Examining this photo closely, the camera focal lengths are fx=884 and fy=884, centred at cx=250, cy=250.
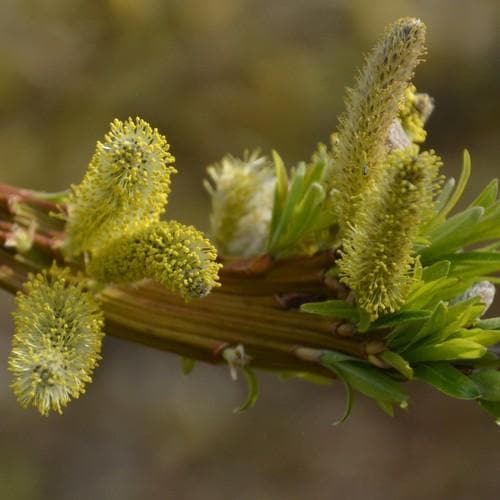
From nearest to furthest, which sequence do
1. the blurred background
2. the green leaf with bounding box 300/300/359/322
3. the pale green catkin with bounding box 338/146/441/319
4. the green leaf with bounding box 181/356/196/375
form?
the pale green catkin with bounding box 338/146/441/319
the green leaf with bounding box 300/300/359/322
the green leaf with bounding box 181/356/196/375
the blurred background

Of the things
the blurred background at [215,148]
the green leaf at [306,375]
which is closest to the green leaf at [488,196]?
the green leaf at [306,375]

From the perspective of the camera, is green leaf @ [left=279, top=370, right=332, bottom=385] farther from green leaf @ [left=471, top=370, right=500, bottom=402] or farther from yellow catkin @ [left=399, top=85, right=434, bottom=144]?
yellow catkin @ [left=399, top=85, right=434, bottom=144]

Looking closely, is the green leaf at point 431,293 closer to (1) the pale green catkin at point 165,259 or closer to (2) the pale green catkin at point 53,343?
Answer: (1) the pale green catkin at point 165,259

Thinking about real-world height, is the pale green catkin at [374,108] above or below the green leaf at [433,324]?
above

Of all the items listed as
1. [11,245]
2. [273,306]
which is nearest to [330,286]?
[273,306]

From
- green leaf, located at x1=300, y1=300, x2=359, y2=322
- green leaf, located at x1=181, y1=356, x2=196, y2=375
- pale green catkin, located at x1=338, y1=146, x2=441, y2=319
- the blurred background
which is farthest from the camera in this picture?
the blurred background

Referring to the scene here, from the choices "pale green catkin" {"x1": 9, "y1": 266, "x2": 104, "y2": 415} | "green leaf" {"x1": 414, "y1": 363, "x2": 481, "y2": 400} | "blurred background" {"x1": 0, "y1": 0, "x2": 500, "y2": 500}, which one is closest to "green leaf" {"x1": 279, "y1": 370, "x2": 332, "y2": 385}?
"green leaf" {"x1": 414, "y1": 363, "x2": 481, "y2": 400}

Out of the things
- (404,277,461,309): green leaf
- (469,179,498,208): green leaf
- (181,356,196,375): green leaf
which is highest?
(469,179,498,208): green leaf

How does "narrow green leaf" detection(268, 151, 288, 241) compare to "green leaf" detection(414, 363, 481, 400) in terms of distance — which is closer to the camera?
"green leaf" detection(414, 363, 481, 400)
